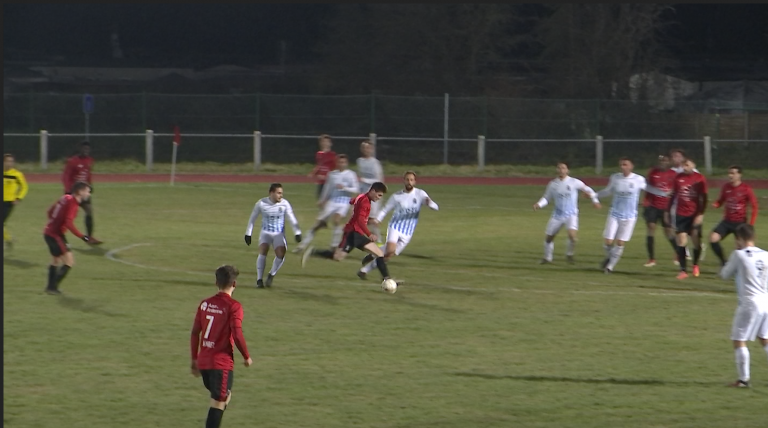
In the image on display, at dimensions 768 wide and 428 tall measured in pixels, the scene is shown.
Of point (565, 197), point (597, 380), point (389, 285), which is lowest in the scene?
point (597, 380)

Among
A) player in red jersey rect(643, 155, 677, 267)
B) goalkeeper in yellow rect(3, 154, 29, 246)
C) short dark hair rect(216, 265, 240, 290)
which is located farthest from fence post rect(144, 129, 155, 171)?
Result: short dark hair rect(216, 265, 240, 290)

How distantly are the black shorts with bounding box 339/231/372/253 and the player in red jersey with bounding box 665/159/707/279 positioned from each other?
5.77m

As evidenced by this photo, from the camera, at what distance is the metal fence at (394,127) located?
43.2 meters

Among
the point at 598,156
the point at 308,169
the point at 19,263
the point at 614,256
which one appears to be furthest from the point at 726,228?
the point at 308,169

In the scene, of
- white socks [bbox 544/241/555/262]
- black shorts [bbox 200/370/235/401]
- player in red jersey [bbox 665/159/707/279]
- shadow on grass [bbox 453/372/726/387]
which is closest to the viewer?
black shorts [bbox 200/370/235/401]

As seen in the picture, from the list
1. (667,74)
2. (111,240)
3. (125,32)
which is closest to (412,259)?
(111,240)

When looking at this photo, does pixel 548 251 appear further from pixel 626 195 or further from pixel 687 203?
pixel 687 203

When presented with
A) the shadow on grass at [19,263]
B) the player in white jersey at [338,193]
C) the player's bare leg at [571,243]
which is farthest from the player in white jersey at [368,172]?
the shadow on grass at [19,263]

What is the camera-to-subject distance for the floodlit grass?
41.5 meters

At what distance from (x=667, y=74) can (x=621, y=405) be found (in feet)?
150

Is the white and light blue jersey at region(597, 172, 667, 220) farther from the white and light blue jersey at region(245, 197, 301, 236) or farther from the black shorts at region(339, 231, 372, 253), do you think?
the white and light blue jersey at region(245, 197, 301, 236)

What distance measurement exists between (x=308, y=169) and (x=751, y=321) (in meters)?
33.0

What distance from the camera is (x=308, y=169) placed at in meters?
42.9

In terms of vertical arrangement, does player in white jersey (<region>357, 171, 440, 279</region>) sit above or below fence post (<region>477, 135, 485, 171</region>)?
below
